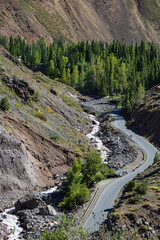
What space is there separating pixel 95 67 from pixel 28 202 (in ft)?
310

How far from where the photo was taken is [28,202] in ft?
103

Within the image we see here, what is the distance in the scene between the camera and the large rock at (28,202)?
31.1 metres

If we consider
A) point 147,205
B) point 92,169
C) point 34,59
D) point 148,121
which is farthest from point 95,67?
point 147,205

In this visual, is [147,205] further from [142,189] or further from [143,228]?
[142,189]

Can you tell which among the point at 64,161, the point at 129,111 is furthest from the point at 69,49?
the point at 64,161

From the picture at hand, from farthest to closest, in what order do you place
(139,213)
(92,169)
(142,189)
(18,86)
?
1. (18,86)
2. (92,169)
3. (142,189)
4. (139,213)

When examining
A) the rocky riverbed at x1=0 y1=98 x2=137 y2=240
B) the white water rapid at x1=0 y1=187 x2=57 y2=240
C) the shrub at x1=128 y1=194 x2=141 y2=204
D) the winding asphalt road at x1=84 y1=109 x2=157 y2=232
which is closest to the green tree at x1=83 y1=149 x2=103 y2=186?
the winding asphalt road at x1=84 y1=109 x2=157 y2=232

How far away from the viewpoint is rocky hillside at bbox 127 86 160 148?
213ft

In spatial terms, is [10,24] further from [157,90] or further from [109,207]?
[109,207]

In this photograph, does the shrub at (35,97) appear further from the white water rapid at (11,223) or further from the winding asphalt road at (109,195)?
the white water rapid at (11,223)

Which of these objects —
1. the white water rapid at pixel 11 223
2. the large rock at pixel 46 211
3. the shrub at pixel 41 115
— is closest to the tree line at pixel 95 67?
the shrub at pixel 41 115

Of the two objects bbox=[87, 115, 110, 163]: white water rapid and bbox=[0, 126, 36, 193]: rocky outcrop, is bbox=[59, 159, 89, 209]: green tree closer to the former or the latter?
bbox=[0, 126, 36, 193]: rocky outcrop

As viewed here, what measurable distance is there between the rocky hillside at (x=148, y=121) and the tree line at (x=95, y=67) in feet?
40.2

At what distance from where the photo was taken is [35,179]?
3684 cm
